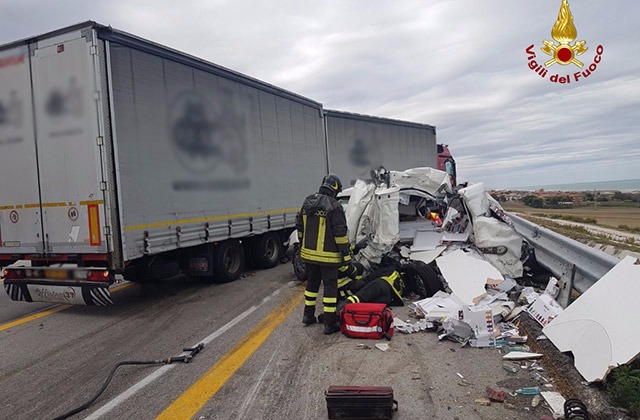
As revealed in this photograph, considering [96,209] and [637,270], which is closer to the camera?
[637,270]

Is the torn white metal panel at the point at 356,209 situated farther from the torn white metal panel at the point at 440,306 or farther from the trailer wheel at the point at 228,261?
the trailer wheel at the point at 228,261

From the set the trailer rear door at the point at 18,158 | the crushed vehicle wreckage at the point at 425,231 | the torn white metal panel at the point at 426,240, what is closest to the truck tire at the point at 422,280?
the crushed vehicle wreckage at the point at 425,231

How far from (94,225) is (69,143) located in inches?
42.4

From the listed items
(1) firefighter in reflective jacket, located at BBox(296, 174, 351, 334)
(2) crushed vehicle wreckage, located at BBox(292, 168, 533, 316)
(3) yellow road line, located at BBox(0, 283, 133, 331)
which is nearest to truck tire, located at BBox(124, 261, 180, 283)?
(3) yellow road line, located at BBox(0, 283, 133, 331)

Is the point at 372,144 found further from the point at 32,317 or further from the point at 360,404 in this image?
the point at 360,404

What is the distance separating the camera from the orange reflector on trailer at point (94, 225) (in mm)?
5371

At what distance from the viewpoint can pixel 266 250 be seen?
30.5 ft

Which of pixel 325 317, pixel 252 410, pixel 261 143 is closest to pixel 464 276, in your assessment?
pixel 325 317

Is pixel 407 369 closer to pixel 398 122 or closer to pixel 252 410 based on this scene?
pixel 252 410

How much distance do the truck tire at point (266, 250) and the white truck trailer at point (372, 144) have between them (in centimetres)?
358

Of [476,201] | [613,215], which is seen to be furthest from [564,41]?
[613,215]

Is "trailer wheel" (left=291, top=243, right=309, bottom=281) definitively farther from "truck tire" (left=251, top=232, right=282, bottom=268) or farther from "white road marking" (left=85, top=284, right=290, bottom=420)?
"white road marking" (left=85, top=284, right=290, bottom=420)

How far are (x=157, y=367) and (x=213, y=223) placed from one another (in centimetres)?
339

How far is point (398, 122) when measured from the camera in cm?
1672
